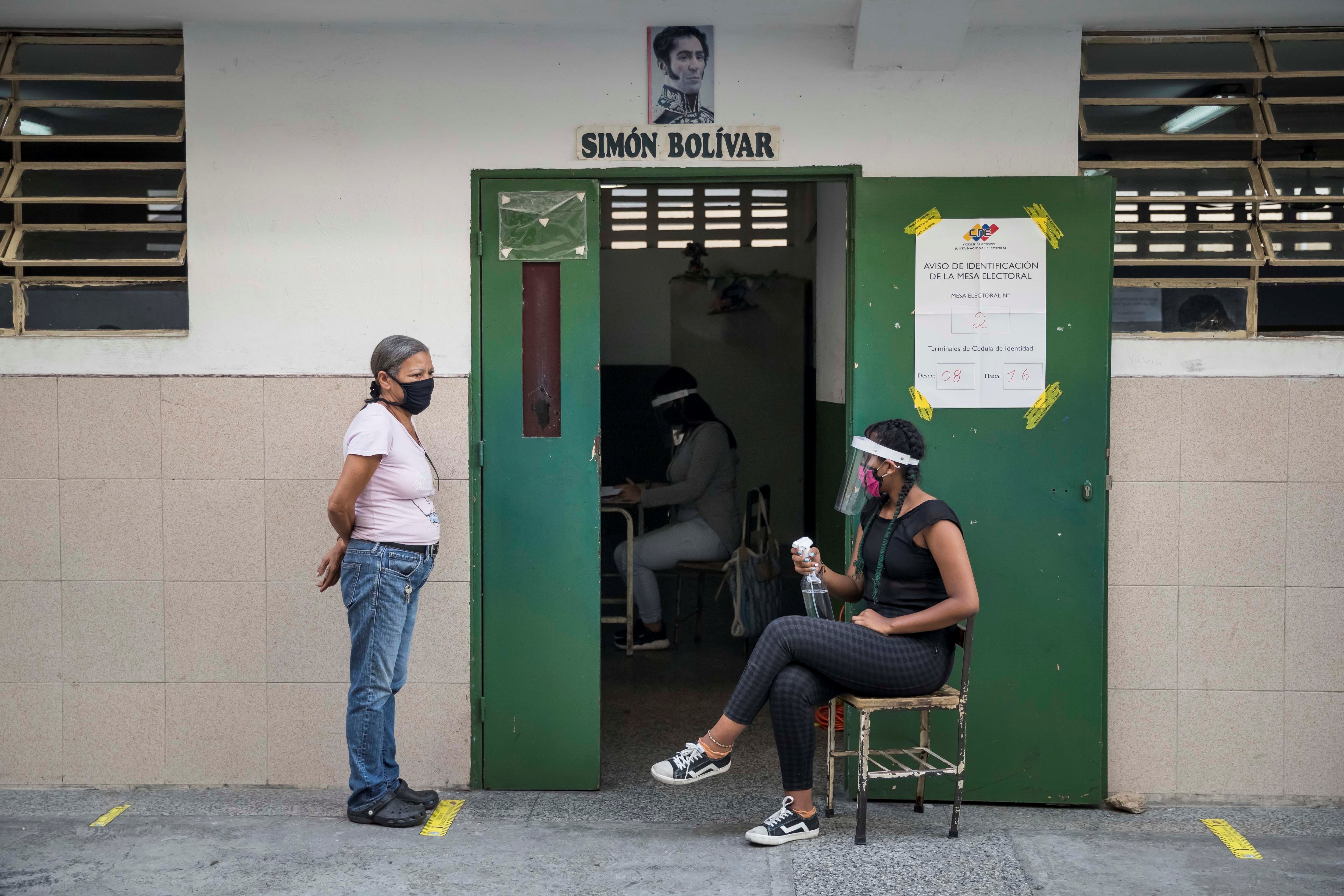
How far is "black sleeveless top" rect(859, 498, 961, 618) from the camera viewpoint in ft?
10.8

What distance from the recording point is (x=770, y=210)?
7.41m

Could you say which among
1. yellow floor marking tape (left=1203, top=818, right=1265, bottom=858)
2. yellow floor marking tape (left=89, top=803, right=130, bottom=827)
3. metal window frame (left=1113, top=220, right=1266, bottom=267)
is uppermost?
metal window frame (left=1113, top=220, right=1266, bottom=267)

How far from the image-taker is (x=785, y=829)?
10.9ft

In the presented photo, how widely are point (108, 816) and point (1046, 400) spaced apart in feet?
11.6

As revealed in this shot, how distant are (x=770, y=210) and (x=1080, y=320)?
404cm

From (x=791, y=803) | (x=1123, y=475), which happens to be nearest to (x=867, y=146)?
(x=1123, y=475)

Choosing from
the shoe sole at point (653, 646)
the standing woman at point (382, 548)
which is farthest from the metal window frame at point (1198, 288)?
the shoe sole at point (653, 646)

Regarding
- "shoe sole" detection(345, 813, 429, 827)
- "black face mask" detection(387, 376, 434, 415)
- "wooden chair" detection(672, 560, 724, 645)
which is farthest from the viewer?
"wooden chair" detection(672, 560, 724, 645)

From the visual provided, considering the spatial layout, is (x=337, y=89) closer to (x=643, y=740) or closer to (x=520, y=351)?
(x=520, y=351)

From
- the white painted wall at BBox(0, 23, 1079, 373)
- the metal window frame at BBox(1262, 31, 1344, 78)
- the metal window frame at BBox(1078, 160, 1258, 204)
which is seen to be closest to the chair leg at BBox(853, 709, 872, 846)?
the white painted wall at BBox(0, 23, 1079, 373)

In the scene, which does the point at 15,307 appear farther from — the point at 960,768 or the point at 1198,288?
the point at 1198,288

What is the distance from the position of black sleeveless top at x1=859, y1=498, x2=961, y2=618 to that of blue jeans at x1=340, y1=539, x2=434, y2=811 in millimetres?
1467

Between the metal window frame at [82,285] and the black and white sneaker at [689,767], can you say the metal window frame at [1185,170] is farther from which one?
the metal window frame at [82,285]

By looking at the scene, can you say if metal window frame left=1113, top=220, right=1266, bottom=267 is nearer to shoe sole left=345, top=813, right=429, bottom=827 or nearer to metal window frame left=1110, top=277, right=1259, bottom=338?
metal window frame left=1110, top=277, right=1259, bottom=338
